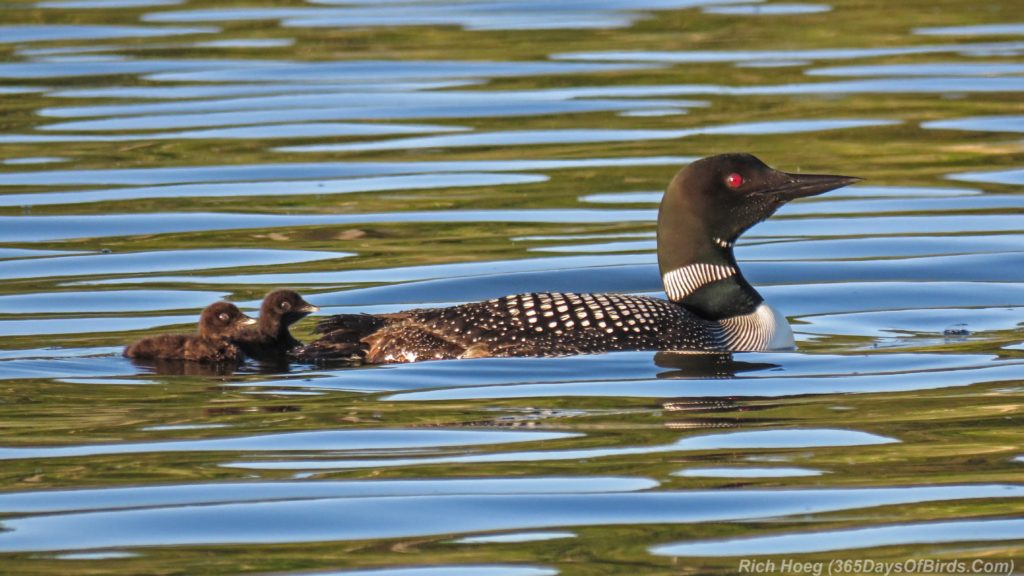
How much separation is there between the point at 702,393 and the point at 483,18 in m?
11.4

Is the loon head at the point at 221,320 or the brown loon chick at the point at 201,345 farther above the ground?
the loon head at the point at 221,320

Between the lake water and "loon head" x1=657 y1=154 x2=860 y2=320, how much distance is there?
1.25 feet

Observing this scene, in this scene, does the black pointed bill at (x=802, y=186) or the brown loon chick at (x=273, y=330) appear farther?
the black pointed bill at (x=802, y=186)

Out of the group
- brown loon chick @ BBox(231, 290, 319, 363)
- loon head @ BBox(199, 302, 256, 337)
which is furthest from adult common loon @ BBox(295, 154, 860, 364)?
loon head @ BBox(199, 302, 256, 337)

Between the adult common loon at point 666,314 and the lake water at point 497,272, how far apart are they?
0.46 ft

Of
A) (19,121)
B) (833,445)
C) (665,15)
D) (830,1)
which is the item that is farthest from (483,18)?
(833,445)

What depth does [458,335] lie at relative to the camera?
730 centimetres

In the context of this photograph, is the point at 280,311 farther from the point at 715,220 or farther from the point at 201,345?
the point at 715,220

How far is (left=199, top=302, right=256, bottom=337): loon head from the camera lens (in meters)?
7.45

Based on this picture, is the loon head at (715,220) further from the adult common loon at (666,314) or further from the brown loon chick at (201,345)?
the brown loon chick at (201,345)

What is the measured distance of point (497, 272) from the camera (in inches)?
371

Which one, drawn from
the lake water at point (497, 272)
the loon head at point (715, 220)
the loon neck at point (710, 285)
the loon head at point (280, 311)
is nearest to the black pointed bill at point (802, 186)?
the loon head at point (715, 220)

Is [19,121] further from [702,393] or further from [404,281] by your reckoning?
[702,393]

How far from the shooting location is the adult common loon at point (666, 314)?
7305mm
